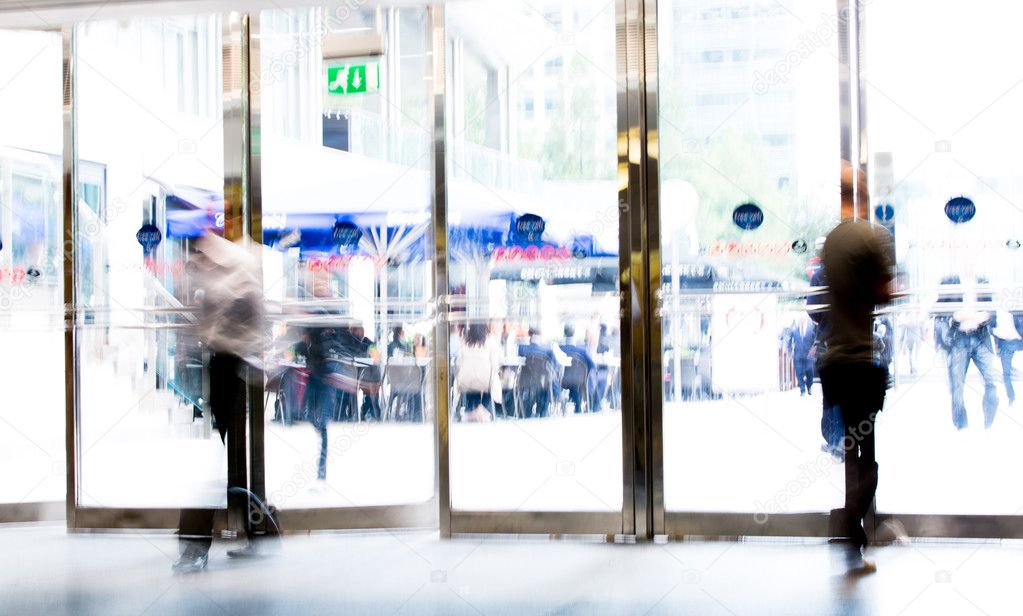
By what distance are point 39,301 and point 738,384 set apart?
3.64m

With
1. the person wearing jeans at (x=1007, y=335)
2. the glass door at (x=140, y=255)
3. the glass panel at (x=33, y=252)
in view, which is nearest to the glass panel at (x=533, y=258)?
the glass door at (x=140, y=255)

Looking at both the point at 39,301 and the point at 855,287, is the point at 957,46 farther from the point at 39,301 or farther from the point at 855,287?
the point at 39,301

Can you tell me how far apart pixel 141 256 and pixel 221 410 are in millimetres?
1372

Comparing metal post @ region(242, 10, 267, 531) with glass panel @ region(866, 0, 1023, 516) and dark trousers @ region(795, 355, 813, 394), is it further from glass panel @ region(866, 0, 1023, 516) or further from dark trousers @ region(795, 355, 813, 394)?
glass panel @ region(866, 0, 1023, 516)

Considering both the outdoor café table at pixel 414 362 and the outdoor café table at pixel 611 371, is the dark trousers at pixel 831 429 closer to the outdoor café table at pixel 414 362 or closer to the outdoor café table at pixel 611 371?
the outdoor café table at pixel 611 371

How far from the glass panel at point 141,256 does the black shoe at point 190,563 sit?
3.07 ft

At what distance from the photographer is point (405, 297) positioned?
16.0ft

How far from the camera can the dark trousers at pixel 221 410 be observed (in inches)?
161

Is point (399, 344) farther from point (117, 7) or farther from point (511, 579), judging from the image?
point (117, 7)

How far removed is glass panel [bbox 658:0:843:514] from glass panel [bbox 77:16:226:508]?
2333 mm

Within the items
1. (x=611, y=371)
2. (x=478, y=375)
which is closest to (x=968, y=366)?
(x=611, y=371)

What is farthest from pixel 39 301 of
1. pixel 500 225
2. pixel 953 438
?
pixel 953 438

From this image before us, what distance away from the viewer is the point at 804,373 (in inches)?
182

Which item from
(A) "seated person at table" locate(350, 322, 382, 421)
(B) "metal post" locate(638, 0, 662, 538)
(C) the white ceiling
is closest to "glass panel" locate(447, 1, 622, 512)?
(B) "metal post" locate(638, 0, 662, 538)
